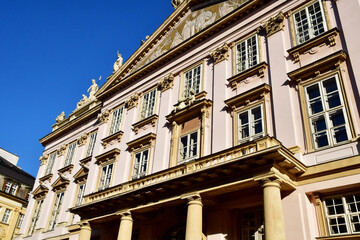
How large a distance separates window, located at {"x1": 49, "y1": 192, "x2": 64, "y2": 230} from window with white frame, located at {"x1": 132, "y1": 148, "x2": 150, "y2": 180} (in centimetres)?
968

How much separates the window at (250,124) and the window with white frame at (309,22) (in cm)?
400

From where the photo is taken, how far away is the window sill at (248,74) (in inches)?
676

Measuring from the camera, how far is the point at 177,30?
25.1 m

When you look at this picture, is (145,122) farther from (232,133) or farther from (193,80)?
(232,133)

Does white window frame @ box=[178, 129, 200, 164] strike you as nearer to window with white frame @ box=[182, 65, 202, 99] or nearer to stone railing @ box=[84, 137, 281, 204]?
stone railing @ box=[84, 137, 281, 204]

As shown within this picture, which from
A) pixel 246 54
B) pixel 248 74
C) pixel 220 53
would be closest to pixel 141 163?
pixel 220 53

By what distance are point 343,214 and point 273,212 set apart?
8.14ft

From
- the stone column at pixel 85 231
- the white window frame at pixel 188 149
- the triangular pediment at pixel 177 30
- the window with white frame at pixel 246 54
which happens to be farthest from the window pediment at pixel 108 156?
the window with white frame at pixel 246 54

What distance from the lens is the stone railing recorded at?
43.6 ft

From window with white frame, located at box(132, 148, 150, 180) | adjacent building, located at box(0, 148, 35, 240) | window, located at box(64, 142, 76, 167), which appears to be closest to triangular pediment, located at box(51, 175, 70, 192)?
window, located at box(64, 142, 76, 167)

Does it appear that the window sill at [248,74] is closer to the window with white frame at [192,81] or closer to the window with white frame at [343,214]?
the window with white frame at [192,81]

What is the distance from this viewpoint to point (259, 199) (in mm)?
14164

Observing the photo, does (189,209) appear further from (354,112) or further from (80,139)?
(80,139)

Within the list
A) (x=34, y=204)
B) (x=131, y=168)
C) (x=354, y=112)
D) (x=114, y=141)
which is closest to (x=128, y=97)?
(x=114, y=141)
